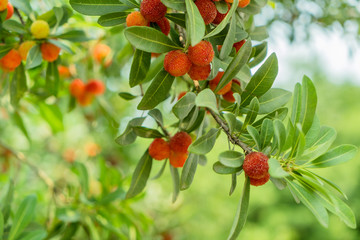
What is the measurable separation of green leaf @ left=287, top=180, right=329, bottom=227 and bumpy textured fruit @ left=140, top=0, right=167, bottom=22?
1.27 ft

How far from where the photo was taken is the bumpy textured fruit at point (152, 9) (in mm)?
634

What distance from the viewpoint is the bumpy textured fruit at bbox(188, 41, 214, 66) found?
0.62 metres

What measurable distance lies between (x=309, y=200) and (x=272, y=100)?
213 mm

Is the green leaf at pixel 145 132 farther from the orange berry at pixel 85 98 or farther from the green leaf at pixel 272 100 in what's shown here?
the orange berry at pixel 85 98

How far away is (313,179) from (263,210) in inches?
245

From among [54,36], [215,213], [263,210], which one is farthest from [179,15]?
[263,210]

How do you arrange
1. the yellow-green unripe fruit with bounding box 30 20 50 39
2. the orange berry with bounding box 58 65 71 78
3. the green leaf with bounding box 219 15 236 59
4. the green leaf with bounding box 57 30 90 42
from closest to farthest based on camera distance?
1. the green leaf with bounding box 219 15 236 59
2. the yellow-green unripe fruit with bounding box 30 20 50 39
3. the green leaf with bounding box 57 30 90 42
4. the orange berry with bounding box 58 65 71 78

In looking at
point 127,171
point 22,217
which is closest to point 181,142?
point 22,217

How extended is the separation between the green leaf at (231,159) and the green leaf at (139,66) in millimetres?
255

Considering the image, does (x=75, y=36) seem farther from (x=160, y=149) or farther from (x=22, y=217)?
(x=22, y=217)

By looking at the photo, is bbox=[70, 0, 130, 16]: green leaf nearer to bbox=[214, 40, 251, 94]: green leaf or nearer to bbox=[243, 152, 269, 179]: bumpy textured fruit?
bbox=[214, 40, 251, 94]: green leaf

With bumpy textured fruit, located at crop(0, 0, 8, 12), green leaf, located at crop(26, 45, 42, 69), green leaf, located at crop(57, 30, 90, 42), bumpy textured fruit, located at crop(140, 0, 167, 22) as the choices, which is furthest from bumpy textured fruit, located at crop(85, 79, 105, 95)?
bumpy textured fruit, located at crop(140, 0, 167, 22)

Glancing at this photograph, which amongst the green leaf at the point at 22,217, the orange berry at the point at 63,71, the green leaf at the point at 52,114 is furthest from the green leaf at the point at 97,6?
the green leaf at the point at 52,114

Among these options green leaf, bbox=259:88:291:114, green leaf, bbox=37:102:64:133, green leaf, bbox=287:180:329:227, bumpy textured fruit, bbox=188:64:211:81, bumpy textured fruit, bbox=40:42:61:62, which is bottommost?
green leaf, bbox=37:102:64:133
